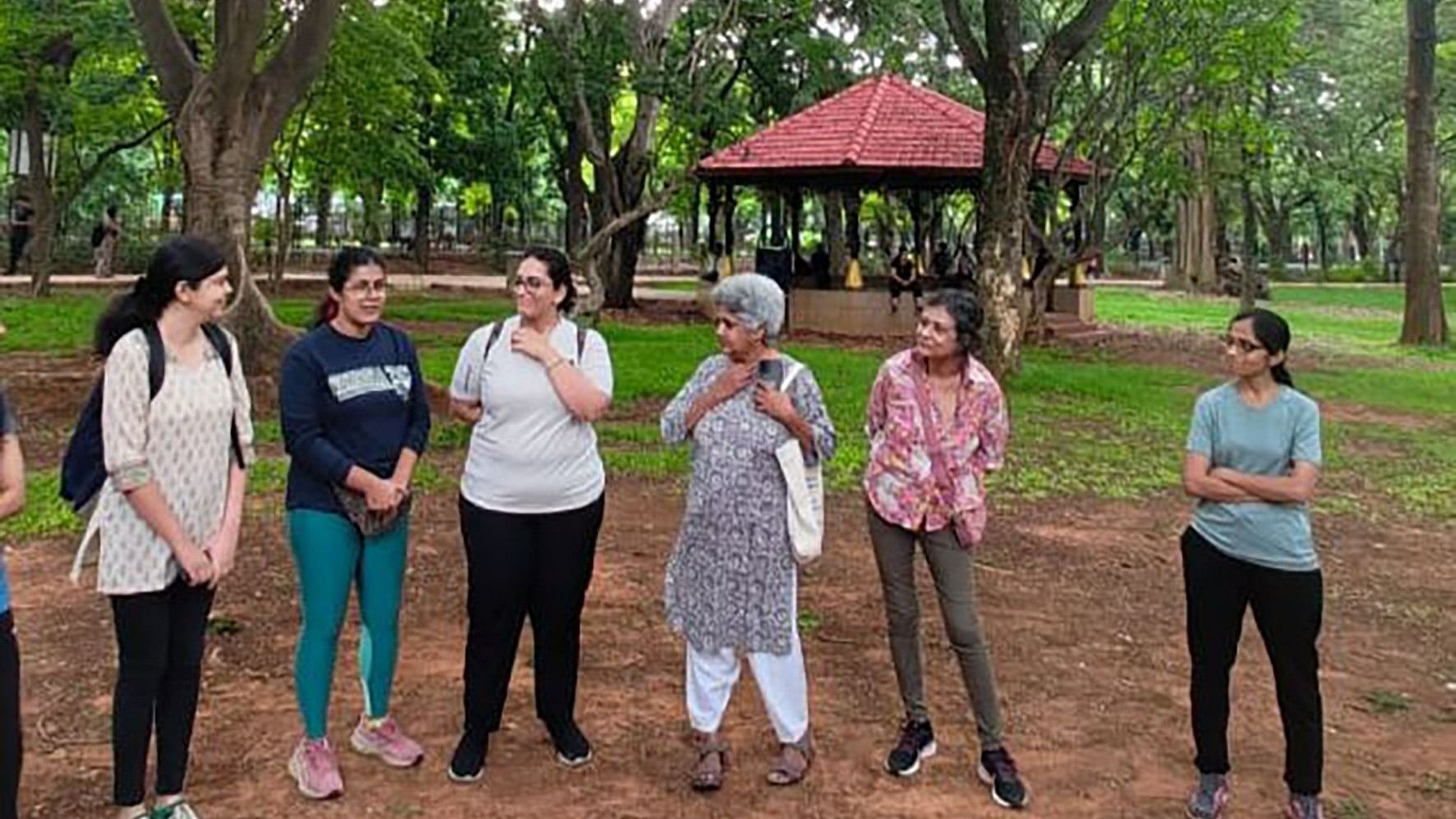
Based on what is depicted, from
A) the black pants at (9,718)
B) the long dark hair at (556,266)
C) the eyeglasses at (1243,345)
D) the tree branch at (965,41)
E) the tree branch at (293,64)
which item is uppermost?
the tree branch at (965,41)

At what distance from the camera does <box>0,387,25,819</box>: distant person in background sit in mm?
2881

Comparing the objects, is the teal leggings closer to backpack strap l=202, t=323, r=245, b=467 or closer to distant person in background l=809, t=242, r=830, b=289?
backpack strap l=202, t=323, r=245, b=467

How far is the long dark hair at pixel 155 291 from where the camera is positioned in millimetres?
3285

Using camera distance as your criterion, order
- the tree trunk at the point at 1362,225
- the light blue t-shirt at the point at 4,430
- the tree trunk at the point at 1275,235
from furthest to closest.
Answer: the tree trunk at the point at 1362,225 → the tree trunk at the point at 1275,235 → the light blue t-shirt at the point at 4,430

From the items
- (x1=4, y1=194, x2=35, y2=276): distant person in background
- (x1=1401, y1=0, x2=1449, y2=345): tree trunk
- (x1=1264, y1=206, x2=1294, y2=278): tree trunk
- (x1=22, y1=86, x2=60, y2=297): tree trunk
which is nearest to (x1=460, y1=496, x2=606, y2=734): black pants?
(x1=1401, y1=0, x2=1449, y2=345): tree trunk

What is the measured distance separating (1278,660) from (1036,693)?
1.28 meters

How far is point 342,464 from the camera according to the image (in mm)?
3621

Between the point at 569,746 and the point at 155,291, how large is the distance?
6.09ft

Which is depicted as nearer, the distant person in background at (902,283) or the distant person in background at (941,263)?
the distant person in background at (902,283)

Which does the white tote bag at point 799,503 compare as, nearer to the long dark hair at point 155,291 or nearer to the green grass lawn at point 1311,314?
the long dark hair at point 155,291

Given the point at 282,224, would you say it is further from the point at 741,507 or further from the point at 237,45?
the point at 741,507

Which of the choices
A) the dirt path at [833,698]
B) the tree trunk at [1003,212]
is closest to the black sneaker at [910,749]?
the dirt path at [833,698]

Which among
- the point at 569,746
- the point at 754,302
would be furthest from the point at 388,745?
the point at 754,302

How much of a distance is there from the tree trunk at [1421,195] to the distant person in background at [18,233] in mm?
27102
